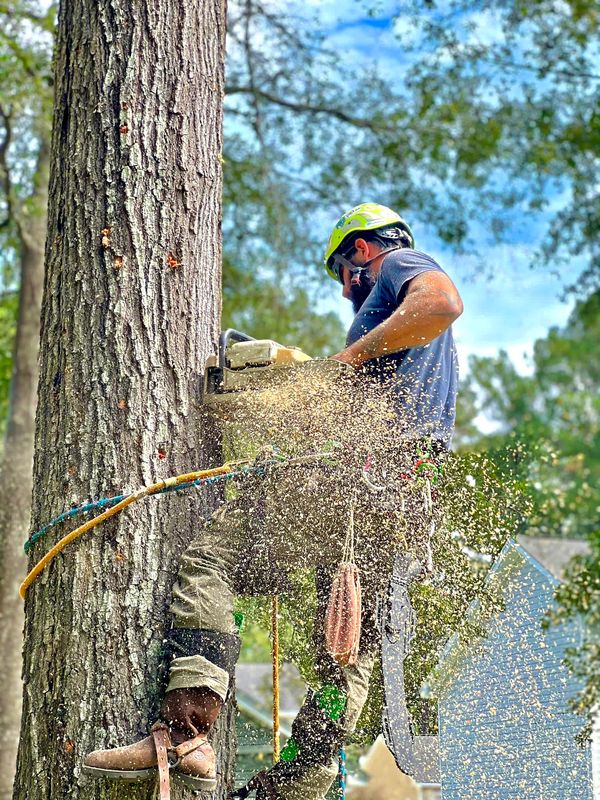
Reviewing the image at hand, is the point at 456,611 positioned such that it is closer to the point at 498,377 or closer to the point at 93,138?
the point at 93,138

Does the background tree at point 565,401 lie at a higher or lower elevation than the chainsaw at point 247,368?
higher

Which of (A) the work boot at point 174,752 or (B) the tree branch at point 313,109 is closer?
(A) the work boot at point 174,752

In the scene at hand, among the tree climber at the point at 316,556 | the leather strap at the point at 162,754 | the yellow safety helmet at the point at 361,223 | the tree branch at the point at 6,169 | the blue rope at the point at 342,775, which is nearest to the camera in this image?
the leather strap at the point at 162,754

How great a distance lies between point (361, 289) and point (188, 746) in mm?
1790

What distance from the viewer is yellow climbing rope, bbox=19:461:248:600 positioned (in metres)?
2.95

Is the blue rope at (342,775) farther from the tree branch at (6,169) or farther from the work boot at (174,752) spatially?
the tree branch at (6,169)

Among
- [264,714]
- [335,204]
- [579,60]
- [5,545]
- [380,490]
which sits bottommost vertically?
[264,714]

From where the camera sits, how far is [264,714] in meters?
17.3

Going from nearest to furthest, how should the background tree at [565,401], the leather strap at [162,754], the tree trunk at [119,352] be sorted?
the leather strap at [162,754] < the tree trunk at [119,352] < the background tree at [565,401]

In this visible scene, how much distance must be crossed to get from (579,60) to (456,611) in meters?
10.0

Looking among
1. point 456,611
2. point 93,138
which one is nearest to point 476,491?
point 456,611

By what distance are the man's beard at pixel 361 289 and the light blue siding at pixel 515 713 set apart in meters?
1.12

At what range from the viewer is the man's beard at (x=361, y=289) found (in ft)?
12.1

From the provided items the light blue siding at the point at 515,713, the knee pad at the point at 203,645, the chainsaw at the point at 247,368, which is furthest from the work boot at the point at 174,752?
the light blue siding at the point at 515,713
